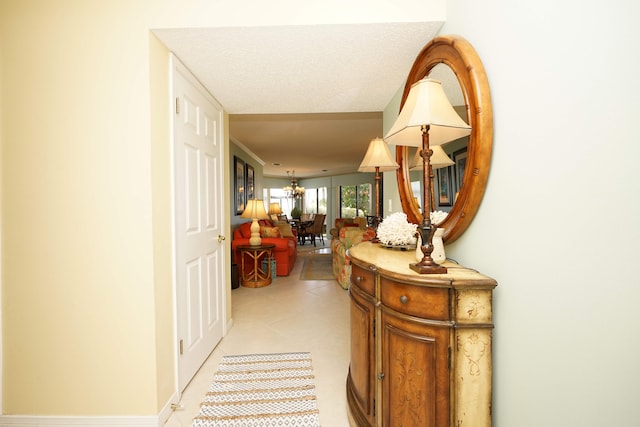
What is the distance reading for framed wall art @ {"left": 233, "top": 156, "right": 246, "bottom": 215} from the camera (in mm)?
5809

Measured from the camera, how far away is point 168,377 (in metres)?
1.78

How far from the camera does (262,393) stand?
6.37ft

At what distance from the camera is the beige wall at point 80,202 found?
1629mm

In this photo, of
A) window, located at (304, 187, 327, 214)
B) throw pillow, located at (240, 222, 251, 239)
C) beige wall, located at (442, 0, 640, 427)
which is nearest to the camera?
beige wall, located at (442, 0, 640, 427)

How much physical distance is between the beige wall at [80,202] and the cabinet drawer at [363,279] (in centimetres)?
120

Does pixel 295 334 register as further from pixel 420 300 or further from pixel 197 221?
pixel 420 300

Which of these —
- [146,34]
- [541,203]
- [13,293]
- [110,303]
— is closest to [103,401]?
[110,303]

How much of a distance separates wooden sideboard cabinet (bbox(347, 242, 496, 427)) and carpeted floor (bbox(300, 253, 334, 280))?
396 centimetres

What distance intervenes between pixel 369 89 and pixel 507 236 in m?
1.78

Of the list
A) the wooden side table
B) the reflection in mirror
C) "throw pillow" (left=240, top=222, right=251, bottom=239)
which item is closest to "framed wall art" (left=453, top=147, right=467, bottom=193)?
the reflection in mirror

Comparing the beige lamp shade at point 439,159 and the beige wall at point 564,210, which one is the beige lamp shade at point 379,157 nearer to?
the beige lamp shade at point 439,159

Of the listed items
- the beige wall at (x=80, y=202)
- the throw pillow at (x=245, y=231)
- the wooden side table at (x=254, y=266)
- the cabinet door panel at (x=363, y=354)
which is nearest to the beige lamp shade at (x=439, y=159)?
the cabinet door panel at (x=363, y=354)

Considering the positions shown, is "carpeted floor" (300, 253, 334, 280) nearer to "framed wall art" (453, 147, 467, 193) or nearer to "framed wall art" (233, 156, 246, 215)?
"framed wall art" (233, 156, 246, 215)

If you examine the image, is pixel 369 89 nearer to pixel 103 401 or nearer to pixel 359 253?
pixel 359 253
